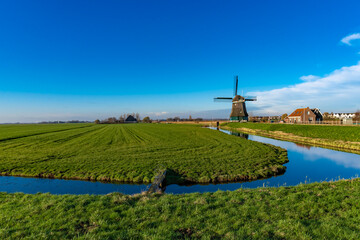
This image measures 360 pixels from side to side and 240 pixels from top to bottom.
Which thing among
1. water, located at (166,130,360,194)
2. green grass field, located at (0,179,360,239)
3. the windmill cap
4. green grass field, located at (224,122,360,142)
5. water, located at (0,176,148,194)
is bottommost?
water, located at (166,130,360,194)

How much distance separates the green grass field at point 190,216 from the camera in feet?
19.3

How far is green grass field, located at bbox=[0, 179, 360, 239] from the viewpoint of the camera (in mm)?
5871

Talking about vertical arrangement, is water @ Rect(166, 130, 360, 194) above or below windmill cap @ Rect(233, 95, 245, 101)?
below

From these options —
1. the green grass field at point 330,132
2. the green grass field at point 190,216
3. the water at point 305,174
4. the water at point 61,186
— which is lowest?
the water at point 305,174

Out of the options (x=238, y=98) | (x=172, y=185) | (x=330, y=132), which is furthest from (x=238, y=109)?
(x=172, y=185)

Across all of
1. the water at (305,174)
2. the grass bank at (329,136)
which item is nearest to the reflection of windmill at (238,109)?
the grass bank at (329,136)

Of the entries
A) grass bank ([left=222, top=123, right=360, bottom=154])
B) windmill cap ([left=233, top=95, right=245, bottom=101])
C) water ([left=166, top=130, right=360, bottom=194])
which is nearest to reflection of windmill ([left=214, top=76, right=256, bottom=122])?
windmill cap ([left=233, top=95, right=245, bottom=101])

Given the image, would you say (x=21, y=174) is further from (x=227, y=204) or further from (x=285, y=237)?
(x=285, y=237)

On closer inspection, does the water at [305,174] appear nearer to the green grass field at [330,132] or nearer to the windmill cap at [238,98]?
the green grass field at [330,132]

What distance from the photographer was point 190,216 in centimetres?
712

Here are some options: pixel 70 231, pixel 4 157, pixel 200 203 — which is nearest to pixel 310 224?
pixel 200 203

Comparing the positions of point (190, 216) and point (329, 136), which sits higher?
point (329, 136)

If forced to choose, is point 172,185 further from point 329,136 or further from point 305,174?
point 329,136

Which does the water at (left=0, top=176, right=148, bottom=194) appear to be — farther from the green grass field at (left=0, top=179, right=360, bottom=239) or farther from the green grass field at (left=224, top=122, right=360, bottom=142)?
the green grass field at (left=224, top=122, right=360, bottom=142)
